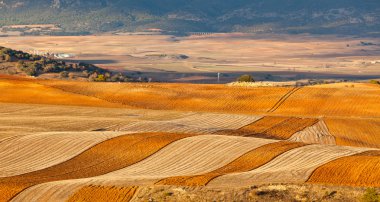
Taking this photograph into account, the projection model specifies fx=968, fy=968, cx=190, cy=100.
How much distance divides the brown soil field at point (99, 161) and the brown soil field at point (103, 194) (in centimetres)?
293

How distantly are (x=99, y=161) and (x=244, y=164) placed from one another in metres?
7.61

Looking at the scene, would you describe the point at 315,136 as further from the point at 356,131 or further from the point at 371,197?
the point at 371,197

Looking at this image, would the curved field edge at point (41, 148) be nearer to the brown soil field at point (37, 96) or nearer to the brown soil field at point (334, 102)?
the brown soil field at point (37, 96)

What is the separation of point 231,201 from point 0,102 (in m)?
45.9

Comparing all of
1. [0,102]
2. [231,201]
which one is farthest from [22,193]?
[0,102]

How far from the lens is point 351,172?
43.9m

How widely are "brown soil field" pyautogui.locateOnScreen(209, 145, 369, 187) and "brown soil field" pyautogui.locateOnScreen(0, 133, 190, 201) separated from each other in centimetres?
743

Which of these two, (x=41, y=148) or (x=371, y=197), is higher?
(x=371, y=197)

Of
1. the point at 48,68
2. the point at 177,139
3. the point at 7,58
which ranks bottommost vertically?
the point at 177,139

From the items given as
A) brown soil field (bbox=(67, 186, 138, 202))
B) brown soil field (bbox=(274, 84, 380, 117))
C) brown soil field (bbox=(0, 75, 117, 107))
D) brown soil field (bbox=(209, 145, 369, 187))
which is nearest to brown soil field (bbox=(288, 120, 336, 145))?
brown soil field (bbox=(209, 145, 369, 187))

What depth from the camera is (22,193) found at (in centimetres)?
3956

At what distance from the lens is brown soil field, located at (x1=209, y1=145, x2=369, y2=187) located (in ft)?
136

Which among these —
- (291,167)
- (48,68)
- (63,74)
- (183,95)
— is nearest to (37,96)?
(183,95)

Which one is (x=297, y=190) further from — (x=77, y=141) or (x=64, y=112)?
(x=64, y=112)
